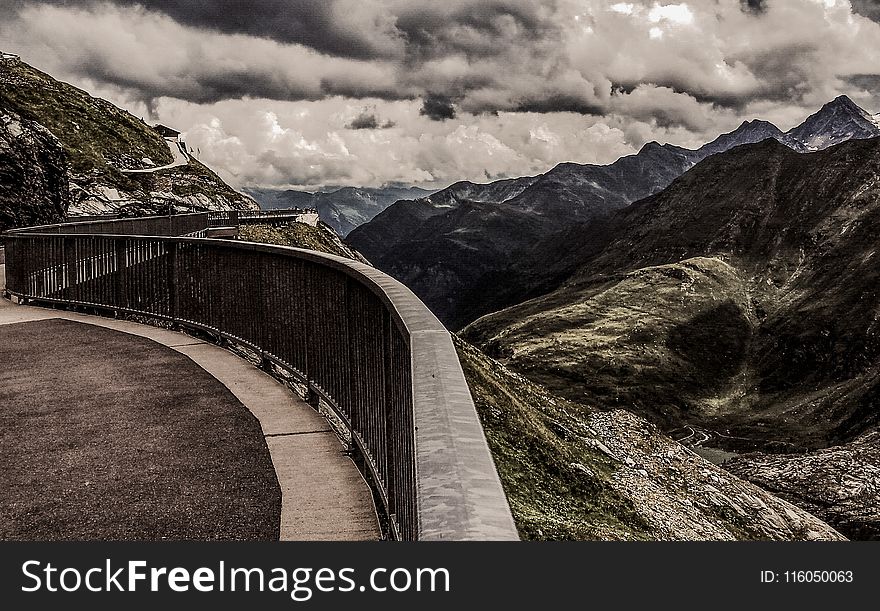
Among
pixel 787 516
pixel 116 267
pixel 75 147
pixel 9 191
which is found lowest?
pixel 787 516

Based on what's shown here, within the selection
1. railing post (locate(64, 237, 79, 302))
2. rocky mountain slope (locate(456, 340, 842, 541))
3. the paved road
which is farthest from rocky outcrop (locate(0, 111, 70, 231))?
the paved road

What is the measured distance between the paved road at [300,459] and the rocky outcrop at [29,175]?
112 ft

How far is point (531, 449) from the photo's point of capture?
31.7 m

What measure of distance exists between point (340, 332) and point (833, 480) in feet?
453

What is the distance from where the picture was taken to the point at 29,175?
136 feet

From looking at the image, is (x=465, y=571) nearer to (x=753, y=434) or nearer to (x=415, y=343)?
(x=415, y=343)

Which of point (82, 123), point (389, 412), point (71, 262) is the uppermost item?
point (82, 123)

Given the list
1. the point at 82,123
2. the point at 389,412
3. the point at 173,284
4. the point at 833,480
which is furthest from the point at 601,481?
the point at 82,123

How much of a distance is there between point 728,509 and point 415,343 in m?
57.3

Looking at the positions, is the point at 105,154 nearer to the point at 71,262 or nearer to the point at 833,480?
the point at 71,262

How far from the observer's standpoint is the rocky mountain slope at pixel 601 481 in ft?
88.6

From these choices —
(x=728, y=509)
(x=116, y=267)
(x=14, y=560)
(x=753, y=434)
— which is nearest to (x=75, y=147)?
(x=728, y=509)

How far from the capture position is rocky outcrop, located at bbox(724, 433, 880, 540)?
11450cm

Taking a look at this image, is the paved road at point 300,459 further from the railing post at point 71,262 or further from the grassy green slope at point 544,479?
the grassy green slope at point 544,479
